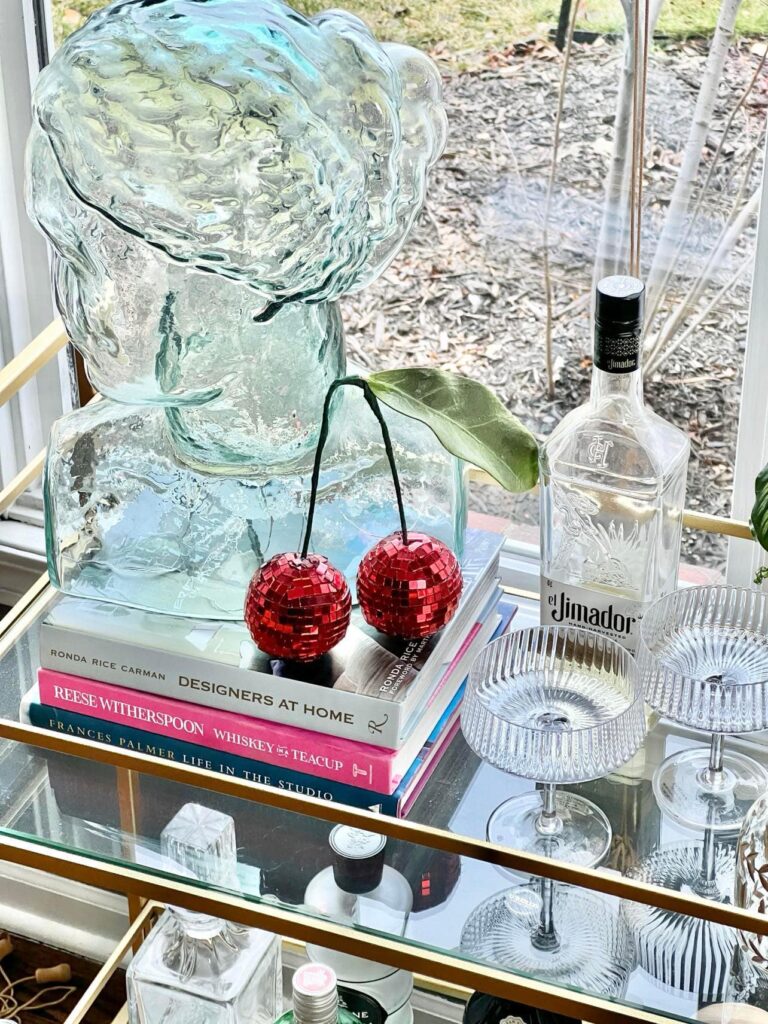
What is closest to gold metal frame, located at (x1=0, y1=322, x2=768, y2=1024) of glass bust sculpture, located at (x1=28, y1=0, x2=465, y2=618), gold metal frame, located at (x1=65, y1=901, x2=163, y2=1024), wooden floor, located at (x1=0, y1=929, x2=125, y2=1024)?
glass bust sculpture, located at (x1=28, y1=0, x2=465, y2=618)

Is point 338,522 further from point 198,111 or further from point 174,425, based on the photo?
point 198,111

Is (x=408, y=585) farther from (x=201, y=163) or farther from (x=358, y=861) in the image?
(x=201, y=163)

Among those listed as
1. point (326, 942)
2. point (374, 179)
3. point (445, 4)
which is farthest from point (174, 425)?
point (445, 4)

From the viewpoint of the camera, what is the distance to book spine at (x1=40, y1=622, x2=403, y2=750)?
34.4 inches

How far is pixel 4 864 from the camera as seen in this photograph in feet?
4.77

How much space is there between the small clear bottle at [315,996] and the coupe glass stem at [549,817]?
6.6 inches

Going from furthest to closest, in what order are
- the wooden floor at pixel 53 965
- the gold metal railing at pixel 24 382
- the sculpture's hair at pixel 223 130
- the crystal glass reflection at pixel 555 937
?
1. the wooden floor at pixel 53 965
2. the gold metal railing at pixel 24 382
3. the crystal glass reflection at pixel 555 937
4. the sculpture's hair at pixel 223 130

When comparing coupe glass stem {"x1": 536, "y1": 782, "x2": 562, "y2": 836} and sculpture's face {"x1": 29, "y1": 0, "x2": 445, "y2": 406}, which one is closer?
sculpture's face {"x1": 29, "y1": 0, "x2": 445, "y2": 406}

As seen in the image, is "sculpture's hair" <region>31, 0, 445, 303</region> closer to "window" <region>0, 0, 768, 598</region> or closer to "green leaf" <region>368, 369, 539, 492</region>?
"green leaf" <region>368, 369, 539, 492</region>

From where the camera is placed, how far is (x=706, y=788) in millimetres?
947

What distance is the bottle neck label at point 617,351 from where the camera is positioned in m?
0.86

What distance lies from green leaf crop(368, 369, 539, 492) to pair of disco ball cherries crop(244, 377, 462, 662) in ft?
0.08

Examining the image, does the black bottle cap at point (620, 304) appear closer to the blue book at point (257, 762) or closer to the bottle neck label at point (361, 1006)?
the blue book at point (257, 762)

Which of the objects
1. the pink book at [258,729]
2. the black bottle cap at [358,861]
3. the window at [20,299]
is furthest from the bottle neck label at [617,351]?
the window at [20,299]
